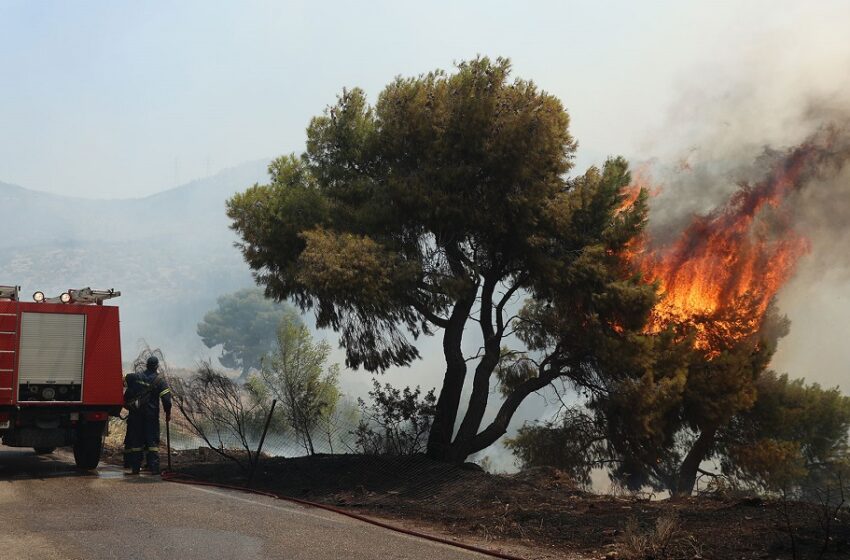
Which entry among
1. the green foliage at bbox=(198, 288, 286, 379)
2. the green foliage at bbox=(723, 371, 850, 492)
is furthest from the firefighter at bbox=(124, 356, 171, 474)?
the green foliage at bbox=(198, 288, 286, 379)

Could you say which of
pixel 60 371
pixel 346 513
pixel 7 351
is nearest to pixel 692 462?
pixel 346 513

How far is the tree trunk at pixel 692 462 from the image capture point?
23906 millimetres

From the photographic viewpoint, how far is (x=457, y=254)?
59.7 ft

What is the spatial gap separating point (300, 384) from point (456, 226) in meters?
6.23

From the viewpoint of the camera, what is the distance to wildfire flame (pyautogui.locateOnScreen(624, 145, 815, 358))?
20.7 meters

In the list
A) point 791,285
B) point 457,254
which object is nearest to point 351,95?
point 457,254

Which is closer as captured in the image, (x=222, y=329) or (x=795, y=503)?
(x=795, y=503)

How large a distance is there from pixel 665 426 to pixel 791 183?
8505mm

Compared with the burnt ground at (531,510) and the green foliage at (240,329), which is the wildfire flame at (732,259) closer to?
the burnt ground at (531,510)

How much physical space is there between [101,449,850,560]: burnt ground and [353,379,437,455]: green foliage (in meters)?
1.04

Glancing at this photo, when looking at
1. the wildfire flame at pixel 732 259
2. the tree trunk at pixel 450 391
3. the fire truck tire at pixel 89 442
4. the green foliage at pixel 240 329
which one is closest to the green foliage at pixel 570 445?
the wildfire flame at pixel 732 259

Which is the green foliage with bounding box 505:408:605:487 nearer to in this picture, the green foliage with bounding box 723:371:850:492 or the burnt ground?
the green foliage with bounding box 723:371:850:492

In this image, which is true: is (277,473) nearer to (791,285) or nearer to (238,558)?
(238,558)

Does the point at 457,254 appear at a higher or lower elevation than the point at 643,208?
lower
